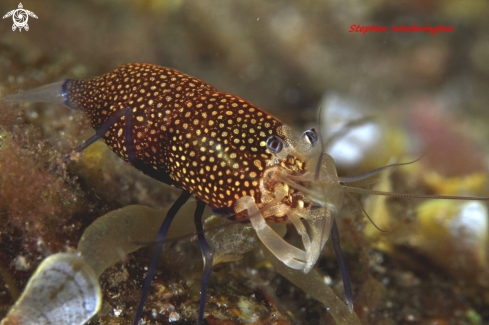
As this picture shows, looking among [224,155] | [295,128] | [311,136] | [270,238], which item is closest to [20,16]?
[224,155]

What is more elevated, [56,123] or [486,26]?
[486,26]

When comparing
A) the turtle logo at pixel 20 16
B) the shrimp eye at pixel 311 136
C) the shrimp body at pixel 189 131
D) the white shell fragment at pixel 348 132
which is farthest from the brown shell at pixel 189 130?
the white shell fragment at pixel 348 132

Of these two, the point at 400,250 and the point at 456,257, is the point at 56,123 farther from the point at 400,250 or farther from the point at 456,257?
the point at 456,257

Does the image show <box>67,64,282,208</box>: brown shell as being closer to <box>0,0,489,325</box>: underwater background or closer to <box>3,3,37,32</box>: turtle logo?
<box>0,0,489,325</box>: underwater background

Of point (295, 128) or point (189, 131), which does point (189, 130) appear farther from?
point (295, 128)

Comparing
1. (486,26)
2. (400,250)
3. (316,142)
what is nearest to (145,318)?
(316,142)

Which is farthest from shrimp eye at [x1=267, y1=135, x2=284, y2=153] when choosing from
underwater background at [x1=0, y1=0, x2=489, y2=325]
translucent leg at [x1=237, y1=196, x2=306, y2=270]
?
underwater background at [x1=0, y1=0, x2=489, y2=325]
